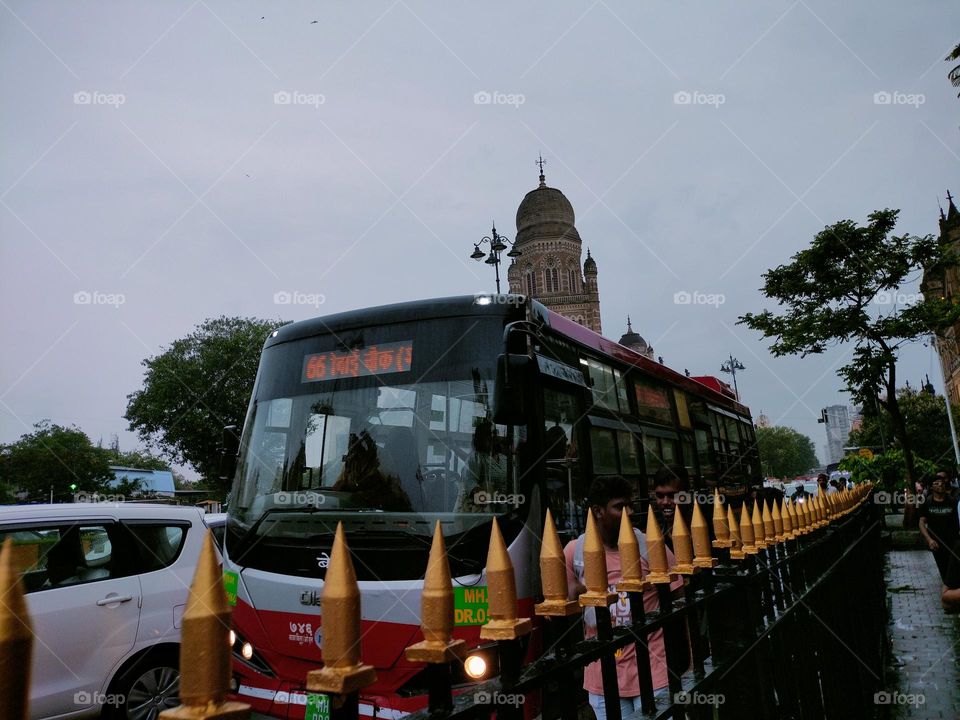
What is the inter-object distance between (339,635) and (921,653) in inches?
310

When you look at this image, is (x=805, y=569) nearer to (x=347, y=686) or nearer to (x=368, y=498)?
(x=368, y=498)

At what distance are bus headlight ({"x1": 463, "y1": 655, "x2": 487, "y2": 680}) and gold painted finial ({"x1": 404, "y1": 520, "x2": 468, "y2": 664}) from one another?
2582mm

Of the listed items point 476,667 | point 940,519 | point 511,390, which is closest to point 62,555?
point 476,667

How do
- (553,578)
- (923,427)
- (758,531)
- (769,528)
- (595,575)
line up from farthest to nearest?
(923,427)
(769,528)
(758,531)
(595,575)
(553,578)

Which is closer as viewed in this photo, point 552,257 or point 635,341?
point 552,257

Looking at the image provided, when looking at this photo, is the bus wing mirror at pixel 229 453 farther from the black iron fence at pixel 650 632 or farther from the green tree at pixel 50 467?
the green tree at pixel 50 467

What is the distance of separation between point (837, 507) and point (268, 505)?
15.9 feet

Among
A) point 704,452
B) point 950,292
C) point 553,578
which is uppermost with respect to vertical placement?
point 950,292

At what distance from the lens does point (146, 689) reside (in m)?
5.64

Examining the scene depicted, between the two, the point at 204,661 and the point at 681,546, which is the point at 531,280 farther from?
the point at 204,661

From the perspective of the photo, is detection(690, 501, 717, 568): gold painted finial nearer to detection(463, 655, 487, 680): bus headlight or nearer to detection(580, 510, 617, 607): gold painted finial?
detection(580, 510, 617, 607): gold painted finial

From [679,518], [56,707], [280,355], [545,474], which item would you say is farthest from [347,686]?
[56,707]

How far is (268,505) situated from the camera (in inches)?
194

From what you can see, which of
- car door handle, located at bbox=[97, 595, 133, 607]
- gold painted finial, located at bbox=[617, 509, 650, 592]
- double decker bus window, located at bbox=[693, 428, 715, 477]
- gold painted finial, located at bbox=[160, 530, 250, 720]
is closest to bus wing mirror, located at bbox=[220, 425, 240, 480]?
car door handle, located at bbox=[97, 595, 133, 607]
